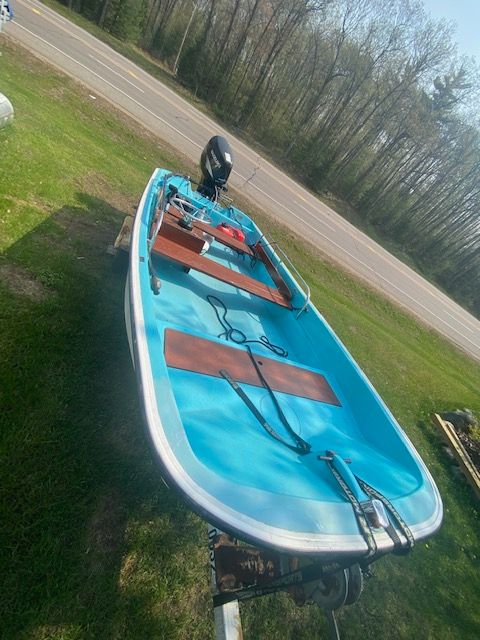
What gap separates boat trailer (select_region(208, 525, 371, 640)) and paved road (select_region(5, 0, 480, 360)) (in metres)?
10.8

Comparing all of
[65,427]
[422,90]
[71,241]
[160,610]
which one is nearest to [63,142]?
[71,241]

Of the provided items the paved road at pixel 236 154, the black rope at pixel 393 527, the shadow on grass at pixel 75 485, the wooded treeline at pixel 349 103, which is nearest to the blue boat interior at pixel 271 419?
the black rope at pixel 393 527

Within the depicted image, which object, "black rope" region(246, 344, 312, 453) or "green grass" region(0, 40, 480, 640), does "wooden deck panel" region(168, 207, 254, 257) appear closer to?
"green grass" region(0, 40, 480, 640)

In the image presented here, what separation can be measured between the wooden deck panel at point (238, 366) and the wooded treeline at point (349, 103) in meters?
20.5

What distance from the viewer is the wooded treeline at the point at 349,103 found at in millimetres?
18594

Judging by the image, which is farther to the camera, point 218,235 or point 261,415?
point 218,235

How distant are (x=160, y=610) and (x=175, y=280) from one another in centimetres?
285

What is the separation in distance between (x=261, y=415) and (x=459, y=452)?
462cm

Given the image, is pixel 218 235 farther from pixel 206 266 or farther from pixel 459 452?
pixel 459 452

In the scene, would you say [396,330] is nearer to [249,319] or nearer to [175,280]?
[249,319]

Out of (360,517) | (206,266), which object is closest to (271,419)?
(360,517)

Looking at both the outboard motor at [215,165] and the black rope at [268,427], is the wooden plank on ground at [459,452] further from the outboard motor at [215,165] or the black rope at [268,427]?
the outboard motor at [215,165]

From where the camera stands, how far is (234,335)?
11.7 feet

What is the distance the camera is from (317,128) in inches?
868
